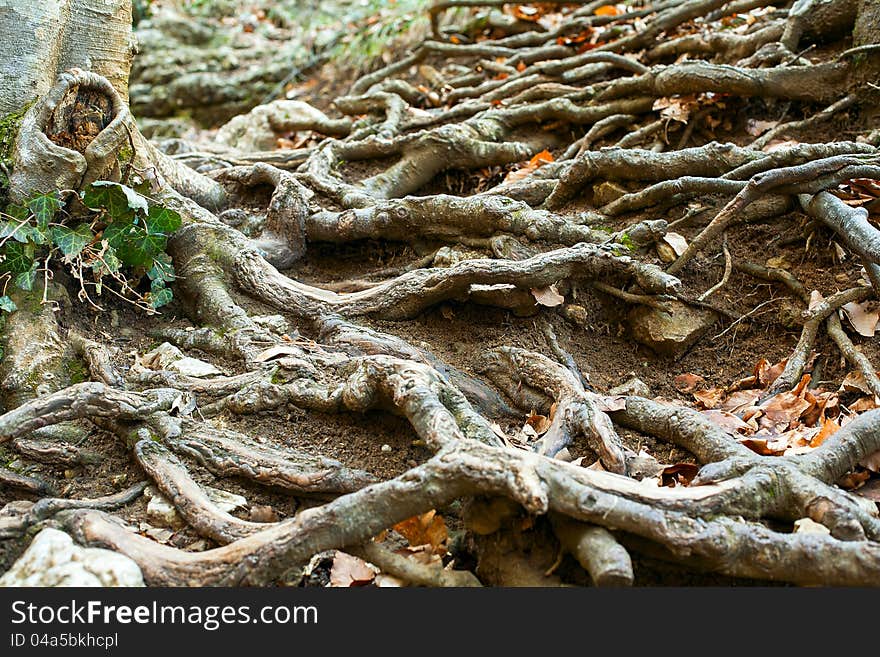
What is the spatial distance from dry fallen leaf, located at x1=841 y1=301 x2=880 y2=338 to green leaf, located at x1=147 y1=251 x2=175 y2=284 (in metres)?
3.02

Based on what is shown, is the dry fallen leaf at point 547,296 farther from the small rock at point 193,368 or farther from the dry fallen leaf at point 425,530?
the small rock at point 193,368

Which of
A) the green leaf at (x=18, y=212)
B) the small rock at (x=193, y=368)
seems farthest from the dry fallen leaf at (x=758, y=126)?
the green leaf at (x=18, y=212)

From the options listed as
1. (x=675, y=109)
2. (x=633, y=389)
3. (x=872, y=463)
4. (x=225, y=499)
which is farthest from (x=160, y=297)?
(x=675, y=109)

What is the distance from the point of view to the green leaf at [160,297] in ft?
11.8

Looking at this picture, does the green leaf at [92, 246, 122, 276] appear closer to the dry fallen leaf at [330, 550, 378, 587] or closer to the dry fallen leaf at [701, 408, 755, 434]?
the dry fallen leaf at [330, 550, 378, 587]

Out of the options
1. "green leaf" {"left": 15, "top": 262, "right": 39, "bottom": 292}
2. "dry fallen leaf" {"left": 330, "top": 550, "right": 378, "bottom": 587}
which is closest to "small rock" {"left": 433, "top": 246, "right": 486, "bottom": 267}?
"dry fallen leaf" {"left": 330, "top": 550, "right": 378, "bottom": 587}

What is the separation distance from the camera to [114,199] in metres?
3.42

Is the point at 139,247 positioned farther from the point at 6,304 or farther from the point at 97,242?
the point at 6,304

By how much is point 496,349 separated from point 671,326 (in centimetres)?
86

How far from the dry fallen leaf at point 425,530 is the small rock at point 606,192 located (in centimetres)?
222

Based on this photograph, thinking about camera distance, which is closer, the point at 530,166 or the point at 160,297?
the point at 160,297

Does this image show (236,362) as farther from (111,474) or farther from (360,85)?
(360,85)

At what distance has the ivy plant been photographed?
3.23 meters

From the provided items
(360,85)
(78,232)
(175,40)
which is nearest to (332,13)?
(175,40)
